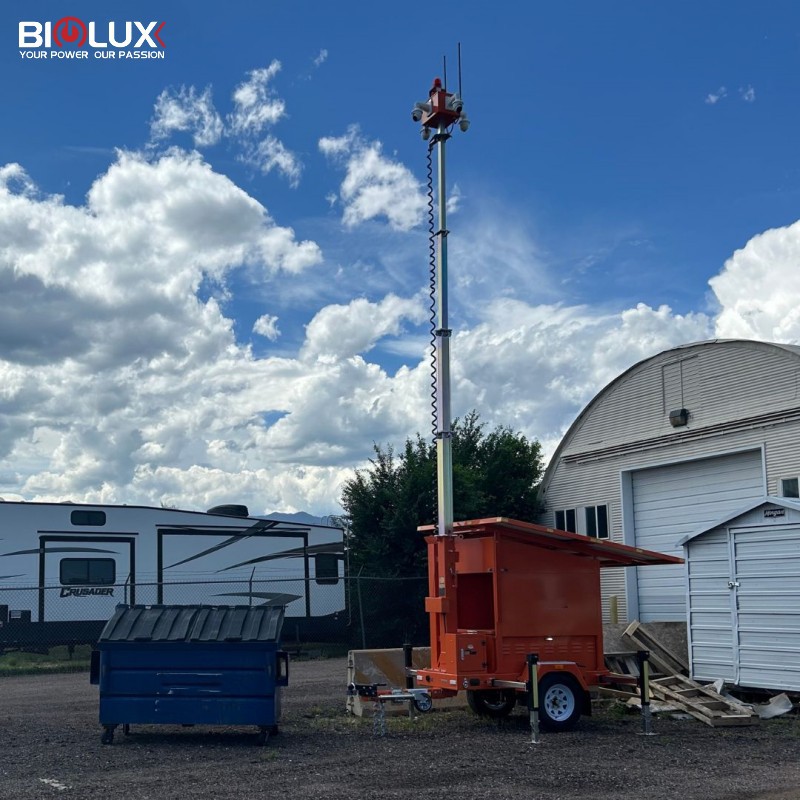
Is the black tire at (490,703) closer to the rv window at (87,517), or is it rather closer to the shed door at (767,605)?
the shed door at (767,605)

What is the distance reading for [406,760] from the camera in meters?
10.3

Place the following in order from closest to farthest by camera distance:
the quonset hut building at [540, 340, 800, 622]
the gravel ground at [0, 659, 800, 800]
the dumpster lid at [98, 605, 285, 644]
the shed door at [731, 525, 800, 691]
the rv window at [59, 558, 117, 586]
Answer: the gravel ground at [0, 659, 800, 800]
the dumpster lid at [98, 605, 285, 644]
the shed door at [731, 525, 800, 691]
the quonset hut building at [540, 340, 800, 622]
the rv window at [59, 558, 117, 586]

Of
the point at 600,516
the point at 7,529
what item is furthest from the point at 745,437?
the point at 7,529

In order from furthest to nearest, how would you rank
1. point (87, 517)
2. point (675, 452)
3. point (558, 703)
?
point (87, 517) < point (675, 452) < point (558, 703)

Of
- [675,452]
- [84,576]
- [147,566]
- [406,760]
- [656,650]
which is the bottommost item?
[406,760]

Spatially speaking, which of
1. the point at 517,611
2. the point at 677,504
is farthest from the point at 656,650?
the point at 517,611

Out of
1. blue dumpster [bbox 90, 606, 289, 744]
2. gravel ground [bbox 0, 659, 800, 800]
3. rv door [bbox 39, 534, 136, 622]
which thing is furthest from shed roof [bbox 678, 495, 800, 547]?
rv door [bbox 39, 534, 136, 622]

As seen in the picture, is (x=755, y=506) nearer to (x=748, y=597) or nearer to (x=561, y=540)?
(x=748, y=597)

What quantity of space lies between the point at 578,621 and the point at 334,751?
11.6ft

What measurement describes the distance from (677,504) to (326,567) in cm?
821

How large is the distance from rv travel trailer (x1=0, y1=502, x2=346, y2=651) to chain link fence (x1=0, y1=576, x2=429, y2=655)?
0.08 feet

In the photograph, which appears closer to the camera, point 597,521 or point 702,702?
point 702,702

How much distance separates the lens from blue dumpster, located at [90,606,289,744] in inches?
441

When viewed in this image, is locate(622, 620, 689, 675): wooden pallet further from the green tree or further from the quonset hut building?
the green tree
